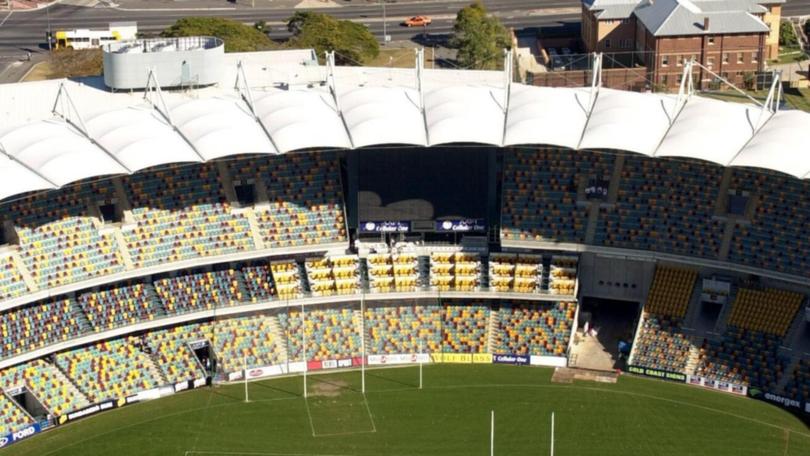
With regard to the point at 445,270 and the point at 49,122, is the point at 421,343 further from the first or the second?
the point at 49,122

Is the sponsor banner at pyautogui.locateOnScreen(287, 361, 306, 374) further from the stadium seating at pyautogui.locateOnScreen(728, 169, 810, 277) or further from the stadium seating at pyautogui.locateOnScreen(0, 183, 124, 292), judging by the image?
the stadium seating at pyautogui.locateOnScreen(728, 169, 810, 277)

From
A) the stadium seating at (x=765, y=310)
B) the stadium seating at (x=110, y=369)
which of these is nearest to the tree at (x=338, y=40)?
the stadium seating at (x=110, y=369)

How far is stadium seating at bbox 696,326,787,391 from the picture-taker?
71.3 meters

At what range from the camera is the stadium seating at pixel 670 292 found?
7544 centimetres

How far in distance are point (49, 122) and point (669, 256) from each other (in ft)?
121

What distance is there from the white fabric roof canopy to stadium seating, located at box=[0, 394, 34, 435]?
464 inches

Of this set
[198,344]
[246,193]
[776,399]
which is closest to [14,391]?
[198,344]

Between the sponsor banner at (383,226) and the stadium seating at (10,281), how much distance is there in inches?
796

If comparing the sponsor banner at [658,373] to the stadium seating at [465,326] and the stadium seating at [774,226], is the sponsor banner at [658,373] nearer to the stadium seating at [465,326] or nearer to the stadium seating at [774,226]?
the stadium seating at [774,226]

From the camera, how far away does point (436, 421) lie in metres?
68.5

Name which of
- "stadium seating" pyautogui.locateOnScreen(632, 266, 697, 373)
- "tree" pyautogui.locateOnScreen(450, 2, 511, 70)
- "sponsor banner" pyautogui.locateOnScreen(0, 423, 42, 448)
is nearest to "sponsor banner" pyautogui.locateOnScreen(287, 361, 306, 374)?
"sponsor banner" pyautogui.locateOnScreen(0, 423, 42, 448)

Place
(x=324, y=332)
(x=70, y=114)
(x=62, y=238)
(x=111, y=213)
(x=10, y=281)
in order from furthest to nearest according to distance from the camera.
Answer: (x=324, y=332), (x=70, y=114), (x=111, y=213), (x=62, y=238), (x=10, y=281)

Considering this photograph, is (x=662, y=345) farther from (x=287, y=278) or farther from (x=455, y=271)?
(x=287, y=278)

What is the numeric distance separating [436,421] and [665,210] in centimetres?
1929
